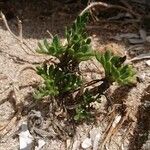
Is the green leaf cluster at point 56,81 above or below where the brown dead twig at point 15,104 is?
above

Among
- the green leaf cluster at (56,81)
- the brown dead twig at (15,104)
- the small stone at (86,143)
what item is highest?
the green leaf cluster at (56,81)

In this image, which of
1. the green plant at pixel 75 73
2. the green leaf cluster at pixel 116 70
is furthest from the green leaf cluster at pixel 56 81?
the green leaf cluster at pixel 116 70

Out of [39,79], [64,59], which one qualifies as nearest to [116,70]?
[64,59]

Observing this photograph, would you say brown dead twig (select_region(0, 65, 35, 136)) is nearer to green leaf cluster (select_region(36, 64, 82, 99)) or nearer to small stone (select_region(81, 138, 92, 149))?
green leaf cluster (select_region(36, 64, 82, 99))

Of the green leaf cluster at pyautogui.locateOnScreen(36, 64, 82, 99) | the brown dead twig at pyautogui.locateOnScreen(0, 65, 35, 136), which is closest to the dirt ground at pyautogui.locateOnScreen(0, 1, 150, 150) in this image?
the brown dead twig at pyautogui.locateOnScreen(0, 65, 35, 136)

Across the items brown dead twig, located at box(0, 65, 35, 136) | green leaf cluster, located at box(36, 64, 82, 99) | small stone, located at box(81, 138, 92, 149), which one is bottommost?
small stone, located at box(81, 138, 92, 149)

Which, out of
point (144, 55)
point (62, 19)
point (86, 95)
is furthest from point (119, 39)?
point (86, 95)

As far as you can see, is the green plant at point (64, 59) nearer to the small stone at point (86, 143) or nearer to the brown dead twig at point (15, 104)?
the brown dead twig at point (15, 104)
